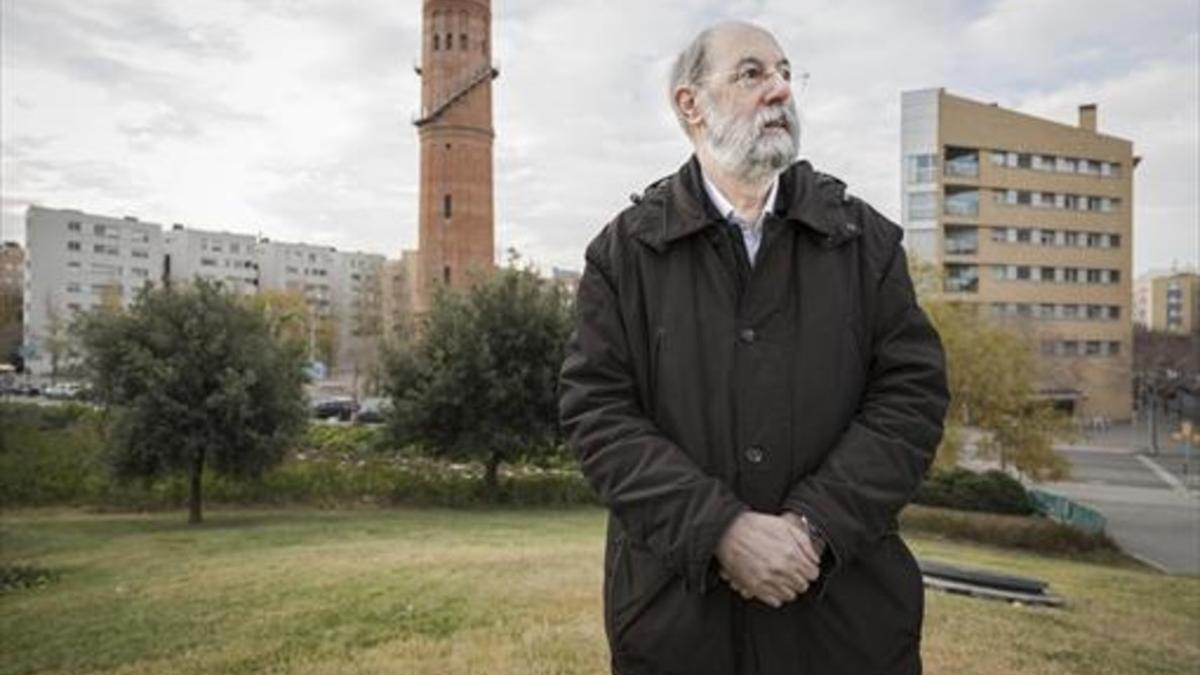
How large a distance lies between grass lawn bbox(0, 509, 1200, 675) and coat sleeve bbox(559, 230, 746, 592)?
338 cm

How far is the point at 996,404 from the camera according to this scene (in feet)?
86.6

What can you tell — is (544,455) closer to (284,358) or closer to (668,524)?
(284,358)

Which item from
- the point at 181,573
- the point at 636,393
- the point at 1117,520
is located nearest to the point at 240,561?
the point at 181,573

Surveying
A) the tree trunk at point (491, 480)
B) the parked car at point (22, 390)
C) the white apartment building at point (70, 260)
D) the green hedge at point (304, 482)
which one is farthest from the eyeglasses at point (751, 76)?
the white apartment building at point (70, 260)

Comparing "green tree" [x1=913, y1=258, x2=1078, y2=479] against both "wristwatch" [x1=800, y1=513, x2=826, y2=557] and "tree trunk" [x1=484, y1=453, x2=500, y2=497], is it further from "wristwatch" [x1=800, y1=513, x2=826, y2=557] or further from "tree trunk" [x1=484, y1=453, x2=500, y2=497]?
"wristwatch" [x1=800, y1=513, x2=826, y2=557]

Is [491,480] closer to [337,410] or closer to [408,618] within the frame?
[408,618]

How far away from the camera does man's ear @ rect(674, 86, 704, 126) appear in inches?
116

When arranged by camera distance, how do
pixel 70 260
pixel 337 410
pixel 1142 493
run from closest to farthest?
pixel 1142 493, pixel 337 410, pixel 70 260

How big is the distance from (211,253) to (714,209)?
118885 millimetres

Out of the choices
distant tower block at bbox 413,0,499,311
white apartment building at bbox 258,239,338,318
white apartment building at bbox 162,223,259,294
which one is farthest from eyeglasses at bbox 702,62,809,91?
white apartment building at bbox 258,239,338,318

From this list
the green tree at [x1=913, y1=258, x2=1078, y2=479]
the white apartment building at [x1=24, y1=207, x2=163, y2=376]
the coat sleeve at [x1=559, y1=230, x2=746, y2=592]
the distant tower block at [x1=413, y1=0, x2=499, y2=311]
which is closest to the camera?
the coat sleeve at [x1=559, y1=230, x2=746, y2=592]

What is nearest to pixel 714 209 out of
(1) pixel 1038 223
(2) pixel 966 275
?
(2) pixel 966 275

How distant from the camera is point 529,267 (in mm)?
25750

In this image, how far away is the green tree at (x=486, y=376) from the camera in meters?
23.8
